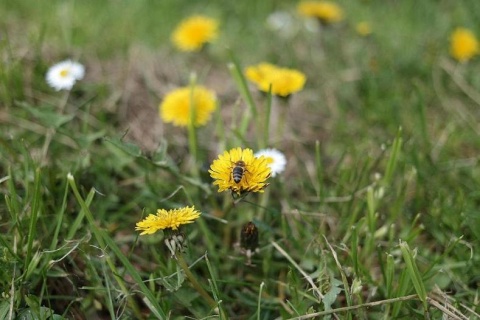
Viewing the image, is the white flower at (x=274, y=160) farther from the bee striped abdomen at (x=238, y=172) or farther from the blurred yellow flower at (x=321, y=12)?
the blurred yellow flower at (x=321, y=12)

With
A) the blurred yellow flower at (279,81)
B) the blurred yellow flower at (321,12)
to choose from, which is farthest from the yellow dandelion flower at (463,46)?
the blurred yellow flower at (279,81)

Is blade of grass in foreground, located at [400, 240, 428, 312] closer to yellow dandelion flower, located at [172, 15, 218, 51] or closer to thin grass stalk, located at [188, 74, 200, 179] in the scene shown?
thin grass stalk, located at [188, 74, 200, 179]

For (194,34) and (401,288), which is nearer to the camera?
(401,288)

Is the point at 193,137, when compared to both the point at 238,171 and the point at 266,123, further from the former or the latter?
the point at 238,171

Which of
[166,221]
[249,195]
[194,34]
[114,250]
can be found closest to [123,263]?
[114,250]

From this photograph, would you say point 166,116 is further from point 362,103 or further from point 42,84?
point 362,103

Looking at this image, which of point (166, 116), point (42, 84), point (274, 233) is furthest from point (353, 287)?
point (42, 84)

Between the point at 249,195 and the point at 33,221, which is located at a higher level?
the point at 33,221
